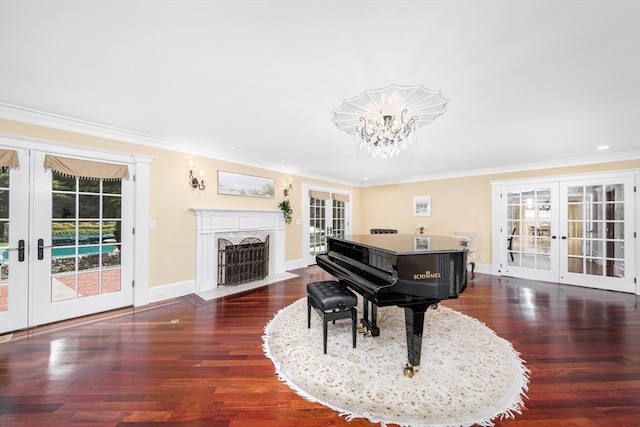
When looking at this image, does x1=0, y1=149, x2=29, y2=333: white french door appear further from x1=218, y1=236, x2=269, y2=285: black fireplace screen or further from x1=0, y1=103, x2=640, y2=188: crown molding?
x1=218, y1=236, x2=269, y2=285: black fireplace screen

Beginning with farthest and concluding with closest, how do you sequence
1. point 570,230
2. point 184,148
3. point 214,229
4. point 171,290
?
point 570,230 → point 214,229 → point 184,148 → point 171,290

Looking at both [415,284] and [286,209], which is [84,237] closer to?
[286,209]

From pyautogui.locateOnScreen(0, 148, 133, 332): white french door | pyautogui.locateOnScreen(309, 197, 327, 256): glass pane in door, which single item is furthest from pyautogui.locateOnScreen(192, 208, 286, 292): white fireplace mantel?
pyautogui.locateOnScreen(309, 197, 327, 256): glass pane in door

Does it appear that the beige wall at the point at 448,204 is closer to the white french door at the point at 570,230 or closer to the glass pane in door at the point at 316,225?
the white french door at the point at 570,230

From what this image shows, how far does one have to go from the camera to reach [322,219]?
6.69 m

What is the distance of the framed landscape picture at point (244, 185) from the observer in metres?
4.46

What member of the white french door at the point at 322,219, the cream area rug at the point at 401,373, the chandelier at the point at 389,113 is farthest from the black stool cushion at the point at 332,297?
the white french door at the point at 322,219

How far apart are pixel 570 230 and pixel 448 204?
7.30ft

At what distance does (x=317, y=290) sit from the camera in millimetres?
2539

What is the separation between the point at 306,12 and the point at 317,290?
2264 mm

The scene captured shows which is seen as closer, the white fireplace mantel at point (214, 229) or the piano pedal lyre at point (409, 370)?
the piano pedal lyre at point (409, 370)

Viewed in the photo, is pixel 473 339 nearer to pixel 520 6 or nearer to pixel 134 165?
pixel 520 6

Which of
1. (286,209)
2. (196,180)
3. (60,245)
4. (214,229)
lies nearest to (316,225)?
→ (286,209)

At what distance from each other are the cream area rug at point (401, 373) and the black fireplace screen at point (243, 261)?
5.89 ft
